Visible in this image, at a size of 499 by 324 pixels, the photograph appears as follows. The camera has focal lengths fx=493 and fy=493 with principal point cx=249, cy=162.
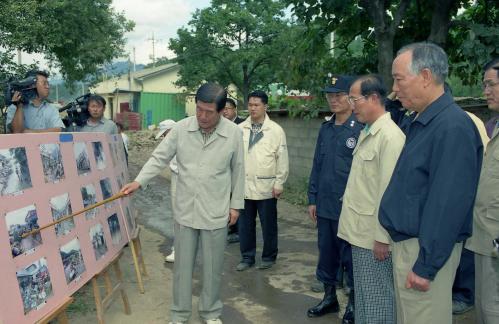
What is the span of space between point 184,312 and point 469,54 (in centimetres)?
450

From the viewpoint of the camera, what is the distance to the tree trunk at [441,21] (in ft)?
23.5

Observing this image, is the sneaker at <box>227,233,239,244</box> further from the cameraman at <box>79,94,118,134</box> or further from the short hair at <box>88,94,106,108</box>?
the short hair at <box>88,94,106,108</box>

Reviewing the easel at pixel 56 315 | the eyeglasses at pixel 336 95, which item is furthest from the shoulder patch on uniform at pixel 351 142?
the easel at pixel 56 315

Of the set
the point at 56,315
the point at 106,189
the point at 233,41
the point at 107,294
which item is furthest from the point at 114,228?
the point at 233,41

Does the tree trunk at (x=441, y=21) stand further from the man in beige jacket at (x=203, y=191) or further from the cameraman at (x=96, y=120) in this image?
the cameraman at (x=96, y=120)

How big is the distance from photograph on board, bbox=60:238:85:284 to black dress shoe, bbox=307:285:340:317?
2.00m

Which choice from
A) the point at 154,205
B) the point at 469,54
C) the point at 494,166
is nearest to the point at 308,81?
the point at 469,54

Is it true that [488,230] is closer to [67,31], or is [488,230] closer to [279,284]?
[279,284]

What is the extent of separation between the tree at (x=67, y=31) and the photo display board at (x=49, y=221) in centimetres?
538

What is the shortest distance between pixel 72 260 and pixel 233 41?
28.3 m

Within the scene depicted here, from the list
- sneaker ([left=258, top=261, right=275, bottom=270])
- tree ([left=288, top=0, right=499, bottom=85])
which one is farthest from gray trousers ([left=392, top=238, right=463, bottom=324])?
tree ([left=288, top=0, right=499, bottom=85])

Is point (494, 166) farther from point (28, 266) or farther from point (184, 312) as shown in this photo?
point (28, 266)

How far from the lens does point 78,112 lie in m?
5.59

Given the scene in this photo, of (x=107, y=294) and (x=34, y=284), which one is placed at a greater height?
(x=34, y=284)
